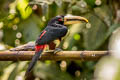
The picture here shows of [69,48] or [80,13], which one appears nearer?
[69,48]

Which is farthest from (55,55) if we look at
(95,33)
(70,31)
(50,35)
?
(70,31)

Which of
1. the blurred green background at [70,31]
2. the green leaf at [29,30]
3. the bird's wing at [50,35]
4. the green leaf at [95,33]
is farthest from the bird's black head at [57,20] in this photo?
the green leaf at [29,30]

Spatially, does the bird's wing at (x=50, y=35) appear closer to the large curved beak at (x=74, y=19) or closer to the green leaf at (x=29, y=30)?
the large curved beak at (x=74, y=19)

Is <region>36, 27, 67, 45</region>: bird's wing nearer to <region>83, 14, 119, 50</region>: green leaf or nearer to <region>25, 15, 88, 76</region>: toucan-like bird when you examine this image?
<region>25, 15, 88, 76</region>: toucan-like bird

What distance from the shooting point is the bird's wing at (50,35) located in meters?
1.81

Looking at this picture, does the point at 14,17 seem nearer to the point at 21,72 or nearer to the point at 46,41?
the point at 21,72

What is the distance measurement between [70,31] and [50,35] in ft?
3.90

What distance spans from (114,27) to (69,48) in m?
0.49

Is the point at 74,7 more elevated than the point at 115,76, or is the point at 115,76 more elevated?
the point at 115,76

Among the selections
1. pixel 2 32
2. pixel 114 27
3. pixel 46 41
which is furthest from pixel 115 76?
pixel 2 32

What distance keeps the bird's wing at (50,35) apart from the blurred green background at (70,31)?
740 millimetres

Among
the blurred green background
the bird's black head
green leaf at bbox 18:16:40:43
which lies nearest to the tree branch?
the bird's black head

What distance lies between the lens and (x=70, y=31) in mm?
3037

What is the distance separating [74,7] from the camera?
2953 mm
